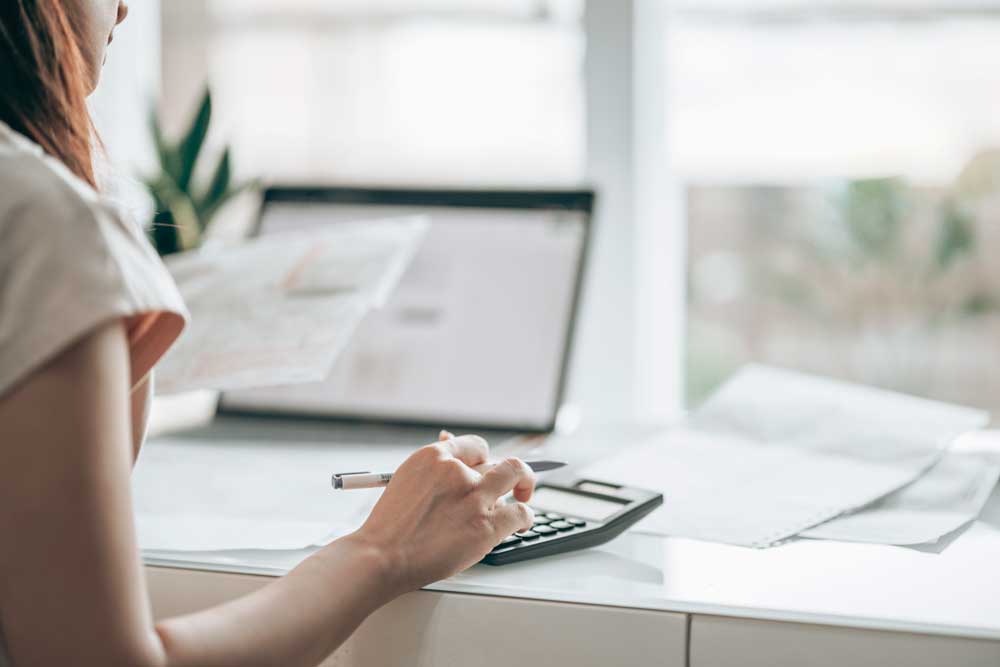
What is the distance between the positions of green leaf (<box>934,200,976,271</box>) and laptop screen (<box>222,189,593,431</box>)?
1.76 ft

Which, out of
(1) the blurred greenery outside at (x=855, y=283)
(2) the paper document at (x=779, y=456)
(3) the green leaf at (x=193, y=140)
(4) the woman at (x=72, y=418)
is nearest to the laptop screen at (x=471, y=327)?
(2) the paper document at (x=779, y=456)

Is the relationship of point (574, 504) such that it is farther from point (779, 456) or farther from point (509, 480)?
point (779, 456)

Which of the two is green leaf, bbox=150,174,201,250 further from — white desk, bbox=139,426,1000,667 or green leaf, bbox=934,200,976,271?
green leaf, bbox=934,200,976,271

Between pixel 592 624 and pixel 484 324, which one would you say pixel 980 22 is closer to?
pixel 484 324

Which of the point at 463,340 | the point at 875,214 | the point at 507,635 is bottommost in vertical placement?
the point at 507,635

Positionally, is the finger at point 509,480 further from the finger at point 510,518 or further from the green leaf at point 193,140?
the green leaf at point 193,140

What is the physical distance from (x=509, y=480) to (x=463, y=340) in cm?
43

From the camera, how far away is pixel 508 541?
68 cm

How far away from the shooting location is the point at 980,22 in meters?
1.29

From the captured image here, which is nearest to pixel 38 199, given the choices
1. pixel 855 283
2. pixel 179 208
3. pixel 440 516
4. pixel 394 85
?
pixel 440 516

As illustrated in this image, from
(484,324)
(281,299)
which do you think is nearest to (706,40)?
(484,324)

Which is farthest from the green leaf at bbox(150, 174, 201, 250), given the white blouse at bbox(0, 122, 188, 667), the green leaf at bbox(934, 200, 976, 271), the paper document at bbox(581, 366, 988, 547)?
the green leaf at bbox(934, 200, 976, 271)

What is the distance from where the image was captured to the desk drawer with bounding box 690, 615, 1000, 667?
1.79 feet

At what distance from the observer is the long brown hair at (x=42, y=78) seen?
54 centimetres
